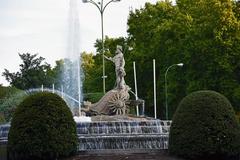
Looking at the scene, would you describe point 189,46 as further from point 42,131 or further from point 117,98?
Answer: point 42,131

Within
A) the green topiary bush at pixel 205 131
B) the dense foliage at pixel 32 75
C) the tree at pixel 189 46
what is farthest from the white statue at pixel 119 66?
the dense foliage at pixel 32 75

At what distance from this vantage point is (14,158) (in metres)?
18.4

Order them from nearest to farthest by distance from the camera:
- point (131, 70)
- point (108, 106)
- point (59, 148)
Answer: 1. point (59, 148)
2. point (108, 106)
3. point (131, 70)

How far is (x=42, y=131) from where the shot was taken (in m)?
18.0

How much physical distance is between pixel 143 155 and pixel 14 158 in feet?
13.0

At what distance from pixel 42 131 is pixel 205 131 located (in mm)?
4894

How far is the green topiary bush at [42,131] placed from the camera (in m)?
17.9

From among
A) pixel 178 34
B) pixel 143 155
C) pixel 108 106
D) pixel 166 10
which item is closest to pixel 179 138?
pixel 143 155

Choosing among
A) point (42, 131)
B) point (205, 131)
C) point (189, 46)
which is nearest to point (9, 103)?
point (189, 46)

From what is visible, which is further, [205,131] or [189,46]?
[189,46]

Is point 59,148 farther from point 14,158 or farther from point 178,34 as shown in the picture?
point 178,34

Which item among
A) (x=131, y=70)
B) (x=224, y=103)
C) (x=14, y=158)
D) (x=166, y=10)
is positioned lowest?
(x=14, y=158)

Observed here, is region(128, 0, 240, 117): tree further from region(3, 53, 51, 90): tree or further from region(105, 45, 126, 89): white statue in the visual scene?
region(3, 53, 51, 90): tree

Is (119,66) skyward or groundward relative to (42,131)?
skyward
